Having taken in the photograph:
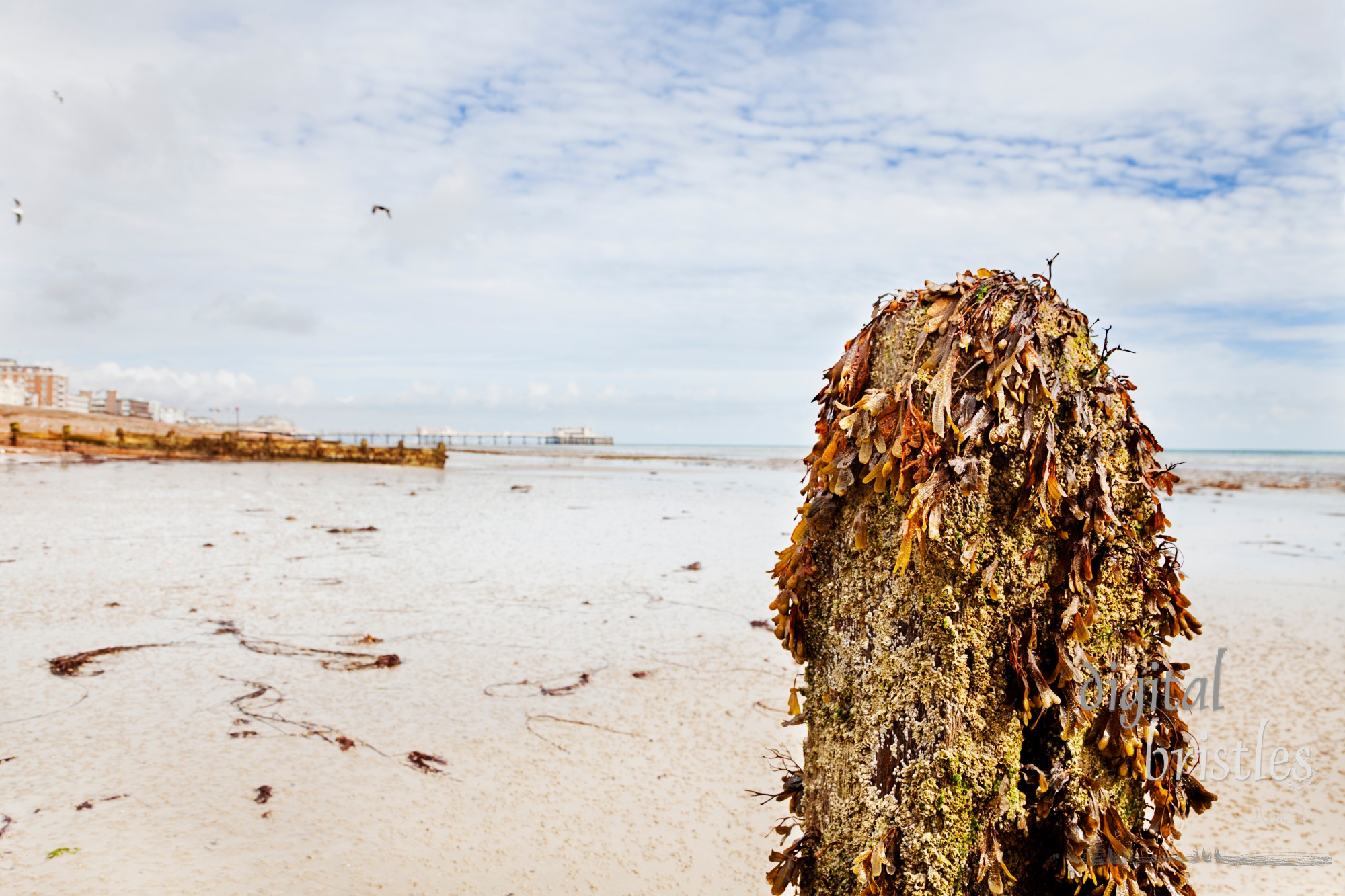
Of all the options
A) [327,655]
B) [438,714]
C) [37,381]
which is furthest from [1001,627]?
[37,381]

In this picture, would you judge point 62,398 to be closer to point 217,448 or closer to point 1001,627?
point 217,448

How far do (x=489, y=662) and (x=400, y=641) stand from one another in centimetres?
92

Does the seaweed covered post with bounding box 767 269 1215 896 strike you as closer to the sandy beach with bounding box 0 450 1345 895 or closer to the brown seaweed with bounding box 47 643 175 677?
the sandy beach with bounding box 0 450 1345 895

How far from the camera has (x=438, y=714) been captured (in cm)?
459

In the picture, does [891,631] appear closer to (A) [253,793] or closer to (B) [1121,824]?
(B) [1121,824]

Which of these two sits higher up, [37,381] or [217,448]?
[37,381]

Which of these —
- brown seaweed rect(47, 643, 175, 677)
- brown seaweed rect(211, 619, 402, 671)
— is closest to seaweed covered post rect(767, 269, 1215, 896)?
brown seaweed rect(211, 619, 402, 671)

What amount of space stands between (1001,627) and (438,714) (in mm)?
3756

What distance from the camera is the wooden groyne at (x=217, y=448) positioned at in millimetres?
29156

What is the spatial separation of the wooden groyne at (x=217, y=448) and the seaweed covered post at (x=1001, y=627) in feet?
98.4

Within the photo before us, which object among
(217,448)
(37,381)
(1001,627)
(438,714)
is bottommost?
(438,714)

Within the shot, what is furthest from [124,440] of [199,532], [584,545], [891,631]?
[891,631]

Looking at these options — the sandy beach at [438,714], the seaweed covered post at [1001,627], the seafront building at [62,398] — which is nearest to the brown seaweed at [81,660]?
the sandy beach at [438,714]

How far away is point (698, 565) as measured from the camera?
9.52 meters
